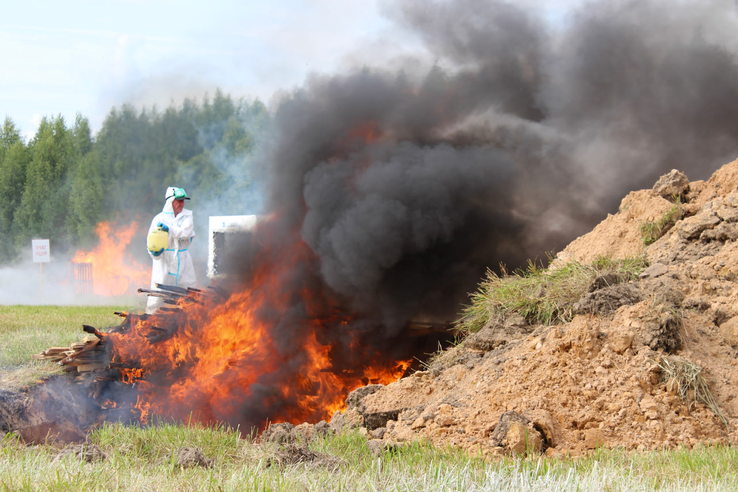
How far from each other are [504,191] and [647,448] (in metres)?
4.66

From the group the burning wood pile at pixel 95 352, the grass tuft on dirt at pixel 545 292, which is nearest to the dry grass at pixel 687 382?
the grass tuft on dirt at pixel 545 292

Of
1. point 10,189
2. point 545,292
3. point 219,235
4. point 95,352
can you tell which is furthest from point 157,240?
point 10,189

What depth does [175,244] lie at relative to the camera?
Answer: 991 cm

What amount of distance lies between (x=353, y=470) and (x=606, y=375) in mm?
2161

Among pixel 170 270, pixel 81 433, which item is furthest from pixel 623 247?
pixel 170 270

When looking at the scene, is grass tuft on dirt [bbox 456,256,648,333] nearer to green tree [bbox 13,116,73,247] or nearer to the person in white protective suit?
the person in white protective suit

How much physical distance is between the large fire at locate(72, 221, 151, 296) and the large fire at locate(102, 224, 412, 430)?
1658 centimetres

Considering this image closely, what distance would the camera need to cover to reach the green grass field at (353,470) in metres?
2.94

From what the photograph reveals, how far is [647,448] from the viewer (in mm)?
3799

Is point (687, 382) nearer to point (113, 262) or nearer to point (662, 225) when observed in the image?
point (662, 225)

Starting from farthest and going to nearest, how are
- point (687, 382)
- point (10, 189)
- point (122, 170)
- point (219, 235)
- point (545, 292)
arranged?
Answer: point (10, 189) → point (122, 170) → point (219, 235) → point (545, 292) → point (687, 382)

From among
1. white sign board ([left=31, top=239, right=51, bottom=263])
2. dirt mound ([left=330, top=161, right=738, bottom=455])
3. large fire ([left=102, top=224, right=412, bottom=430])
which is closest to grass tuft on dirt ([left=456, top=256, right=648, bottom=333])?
dirt mound ([left=330, top=161, right=738, bottom=455])

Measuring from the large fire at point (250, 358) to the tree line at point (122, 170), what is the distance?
41.0 feet

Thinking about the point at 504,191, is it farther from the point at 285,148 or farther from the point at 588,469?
the point at 588,469
